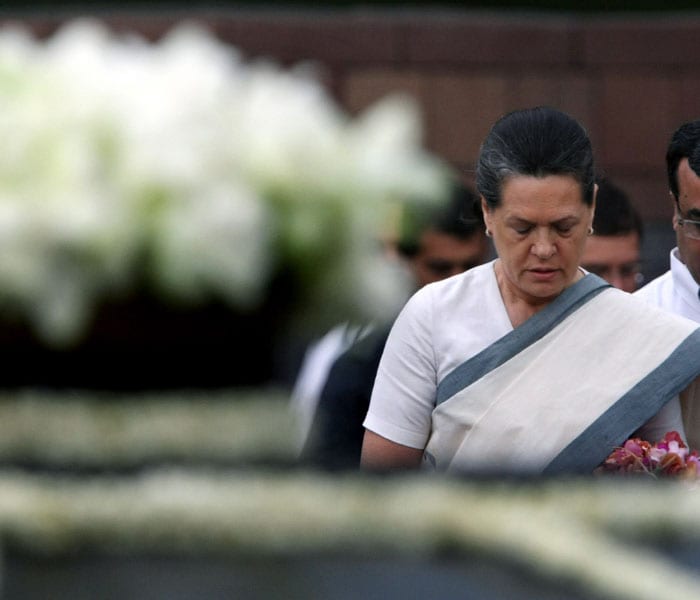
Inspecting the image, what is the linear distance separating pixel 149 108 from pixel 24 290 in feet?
0.46

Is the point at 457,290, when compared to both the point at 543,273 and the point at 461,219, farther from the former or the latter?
the point at 461,219

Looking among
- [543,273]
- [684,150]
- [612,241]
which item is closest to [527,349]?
[543,273]

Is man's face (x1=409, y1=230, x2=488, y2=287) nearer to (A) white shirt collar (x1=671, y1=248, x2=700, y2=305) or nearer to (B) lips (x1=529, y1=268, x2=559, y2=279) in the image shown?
(A) white shirt collar (x1=671, y1=248, x2=700, y2=305)

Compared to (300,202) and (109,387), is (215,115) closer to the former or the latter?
(300,202)

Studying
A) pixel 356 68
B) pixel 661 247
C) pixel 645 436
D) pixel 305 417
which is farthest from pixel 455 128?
pixel 305 417

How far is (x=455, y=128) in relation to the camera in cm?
755

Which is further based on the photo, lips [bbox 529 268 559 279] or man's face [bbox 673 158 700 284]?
man's face [bbox 673 158 700 284]

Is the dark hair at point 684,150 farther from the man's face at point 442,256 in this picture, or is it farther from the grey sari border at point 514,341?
the grey sari border at point 514,341

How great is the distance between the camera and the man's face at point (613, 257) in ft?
13.3

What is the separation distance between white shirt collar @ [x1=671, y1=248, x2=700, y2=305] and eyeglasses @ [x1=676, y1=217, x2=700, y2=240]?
81mm

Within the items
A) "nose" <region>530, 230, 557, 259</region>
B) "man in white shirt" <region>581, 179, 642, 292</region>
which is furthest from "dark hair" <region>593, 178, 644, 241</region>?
"nose" <region>530, 230, 557, 259</region>

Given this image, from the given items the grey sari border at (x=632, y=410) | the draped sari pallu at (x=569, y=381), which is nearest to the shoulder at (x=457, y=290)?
the draped sari pallu at (x=569, y=381)

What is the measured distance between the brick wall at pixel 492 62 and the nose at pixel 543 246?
4.48m

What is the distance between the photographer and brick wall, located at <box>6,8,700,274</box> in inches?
294
